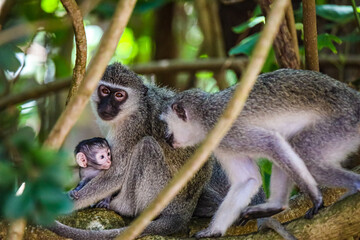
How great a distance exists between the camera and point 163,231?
15.3ft

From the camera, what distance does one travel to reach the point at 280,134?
14.1 feet

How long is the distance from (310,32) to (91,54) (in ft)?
14.2

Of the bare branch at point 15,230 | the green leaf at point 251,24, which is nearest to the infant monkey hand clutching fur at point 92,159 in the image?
the green leaf at point 251,24

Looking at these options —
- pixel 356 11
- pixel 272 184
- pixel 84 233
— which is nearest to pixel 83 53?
pixel 84 233

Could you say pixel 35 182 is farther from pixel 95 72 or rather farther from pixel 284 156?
pixel 284 156

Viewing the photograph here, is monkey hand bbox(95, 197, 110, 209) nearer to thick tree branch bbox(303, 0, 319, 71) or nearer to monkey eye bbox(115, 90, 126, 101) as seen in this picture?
monkey eye bbox(115, 90, 126, 101)

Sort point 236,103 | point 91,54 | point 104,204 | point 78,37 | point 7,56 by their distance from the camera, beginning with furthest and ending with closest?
point 91,54
point 104,204
point 78,37
point 236,103
point 7,56

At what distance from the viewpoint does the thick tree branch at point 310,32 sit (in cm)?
499

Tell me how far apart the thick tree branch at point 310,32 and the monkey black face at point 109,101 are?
1.54 m

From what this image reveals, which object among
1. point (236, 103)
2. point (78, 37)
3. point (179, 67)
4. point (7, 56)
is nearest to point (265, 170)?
point (78, 37)

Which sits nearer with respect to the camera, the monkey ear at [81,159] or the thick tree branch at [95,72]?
the thick tree branch at [95,72]

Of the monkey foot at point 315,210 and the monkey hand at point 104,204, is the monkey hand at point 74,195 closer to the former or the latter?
the monkey hand at point 104,204

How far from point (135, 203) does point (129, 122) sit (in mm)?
647

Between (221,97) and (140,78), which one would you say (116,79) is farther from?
(221,97)
